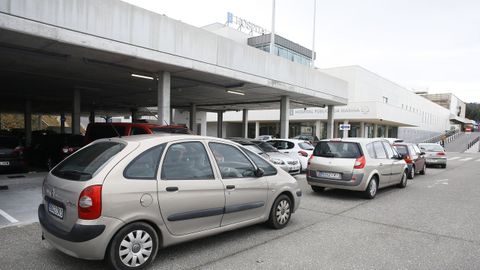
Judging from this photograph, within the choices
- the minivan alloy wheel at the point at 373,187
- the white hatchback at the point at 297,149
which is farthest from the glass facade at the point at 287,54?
the minivan alloy wheel at the point at 373,187

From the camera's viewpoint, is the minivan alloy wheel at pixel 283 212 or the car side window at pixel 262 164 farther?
the minivan alloy wheel at pixel 283 212

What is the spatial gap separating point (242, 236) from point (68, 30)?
6.99 meters

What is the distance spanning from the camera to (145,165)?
13.0 ft

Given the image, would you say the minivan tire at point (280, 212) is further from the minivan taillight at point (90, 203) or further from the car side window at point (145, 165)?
the minivan taillight at point (90, 203)

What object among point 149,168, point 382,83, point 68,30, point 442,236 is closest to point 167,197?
point 149,168

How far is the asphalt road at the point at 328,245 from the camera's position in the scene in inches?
163

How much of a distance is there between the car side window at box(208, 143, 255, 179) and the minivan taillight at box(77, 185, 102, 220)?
1.71m

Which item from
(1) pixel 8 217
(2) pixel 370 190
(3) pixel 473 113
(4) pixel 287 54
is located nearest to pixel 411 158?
(2) pixel 370 190

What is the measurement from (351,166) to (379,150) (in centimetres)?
155

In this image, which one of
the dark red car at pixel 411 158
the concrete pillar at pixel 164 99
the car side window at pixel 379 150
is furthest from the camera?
the dark red car at pixel 411 158

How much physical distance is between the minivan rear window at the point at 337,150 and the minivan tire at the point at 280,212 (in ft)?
10.9

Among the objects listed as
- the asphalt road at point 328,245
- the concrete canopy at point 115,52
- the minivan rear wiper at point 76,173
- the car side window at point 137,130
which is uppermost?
the concrete canopy at point 115,52

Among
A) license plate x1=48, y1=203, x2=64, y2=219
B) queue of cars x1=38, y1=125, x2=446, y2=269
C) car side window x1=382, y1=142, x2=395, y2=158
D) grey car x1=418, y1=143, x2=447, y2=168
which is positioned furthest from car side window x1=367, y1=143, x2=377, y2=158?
grey car x1=418, y1=143, x2=447, y2=168

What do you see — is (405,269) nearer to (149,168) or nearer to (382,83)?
(149,168)
